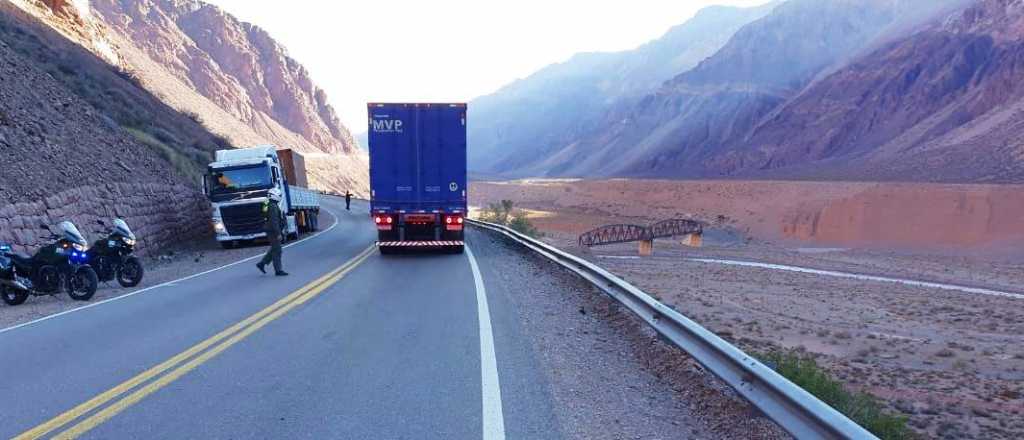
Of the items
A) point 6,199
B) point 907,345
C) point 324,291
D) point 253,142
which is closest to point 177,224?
point 6,199

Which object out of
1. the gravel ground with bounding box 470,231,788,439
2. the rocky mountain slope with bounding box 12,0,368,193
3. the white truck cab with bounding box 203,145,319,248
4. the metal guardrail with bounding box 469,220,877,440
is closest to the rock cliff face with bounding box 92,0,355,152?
the rocky mountain slope with bounding box 12,0,368,193

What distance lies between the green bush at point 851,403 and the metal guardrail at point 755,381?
2.01 ft

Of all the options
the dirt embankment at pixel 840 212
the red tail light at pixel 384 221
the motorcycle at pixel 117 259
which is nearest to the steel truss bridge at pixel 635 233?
the dirt embankment at pixel 840 212

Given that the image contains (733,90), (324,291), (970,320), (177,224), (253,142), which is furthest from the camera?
(733,90)

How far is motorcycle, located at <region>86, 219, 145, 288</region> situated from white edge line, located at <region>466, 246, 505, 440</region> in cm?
765

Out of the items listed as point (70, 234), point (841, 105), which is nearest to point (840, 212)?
point (841, 105)

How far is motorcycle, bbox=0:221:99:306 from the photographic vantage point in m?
12.5

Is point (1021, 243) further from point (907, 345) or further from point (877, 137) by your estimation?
point (877, 137)

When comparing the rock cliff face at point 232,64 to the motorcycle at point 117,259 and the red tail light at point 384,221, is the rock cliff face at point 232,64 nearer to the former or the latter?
the red tail light at point 384,221

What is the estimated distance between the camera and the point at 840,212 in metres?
54.0

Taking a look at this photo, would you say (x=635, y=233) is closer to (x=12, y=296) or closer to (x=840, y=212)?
(x=840, y=212)

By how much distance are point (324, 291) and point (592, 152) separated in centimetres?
14450

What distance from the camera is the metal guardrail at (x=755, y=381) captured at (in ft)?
14.2

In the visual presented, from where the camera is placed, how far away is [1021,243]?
41.9 meters
